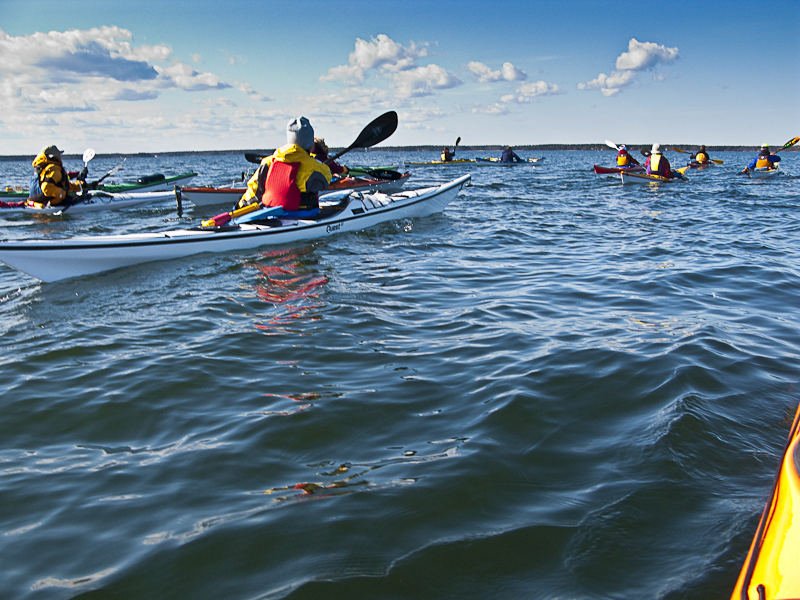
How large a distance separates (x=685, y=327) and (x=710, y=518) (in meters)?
2.83

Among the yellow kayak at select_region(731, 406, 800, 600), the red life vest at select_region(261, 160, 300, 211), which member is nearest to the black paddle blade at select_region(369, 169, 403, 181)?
the red life vest at select_region(261, 160, 300, 211)

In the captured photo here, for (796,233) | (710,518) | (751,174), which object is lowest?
(710,518)

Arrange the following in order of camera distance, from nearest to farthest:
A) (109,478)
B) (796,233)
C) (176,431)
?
(109,478)
(176,431)
(796,233)

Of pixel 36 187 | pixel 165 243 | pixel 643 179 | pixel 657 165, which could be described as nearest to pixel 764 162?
pixel 657 165

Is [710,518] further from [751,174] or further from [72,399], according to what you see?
[751,174]

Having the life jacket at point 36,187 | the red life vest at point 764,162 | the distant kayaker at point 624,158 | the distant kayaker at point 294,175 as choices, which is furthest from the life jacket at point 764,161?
the life jacket at point 36,187

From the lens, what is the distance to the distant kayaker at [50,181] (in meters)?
12.6

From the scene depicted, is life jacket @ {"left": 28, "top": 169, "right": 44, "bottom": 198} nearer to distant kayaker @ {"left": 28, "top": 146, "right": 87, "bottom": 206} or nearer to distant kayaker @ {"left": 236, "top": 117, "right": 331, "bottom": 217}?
distant kayaker @ {"left": 28, "top": 146, "right": 87, "bottom": 206}

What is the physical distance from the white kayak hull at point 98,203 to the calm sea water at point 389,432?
7.77m

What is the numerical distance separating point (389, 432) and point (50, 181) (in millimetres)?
13262

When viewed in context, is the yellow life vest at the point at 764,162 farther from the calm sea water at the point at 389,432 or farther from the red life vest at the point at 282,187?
the red life vest at the point at 282,187

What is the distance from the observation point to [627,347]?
424 cm

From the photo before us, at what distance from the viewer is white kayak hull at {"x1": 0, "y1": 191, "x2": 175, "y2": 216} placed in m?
13.3

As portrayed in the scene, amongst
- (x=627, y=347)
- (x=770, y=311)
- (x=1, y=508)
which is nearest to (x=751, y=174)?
(x=770, y=311)
